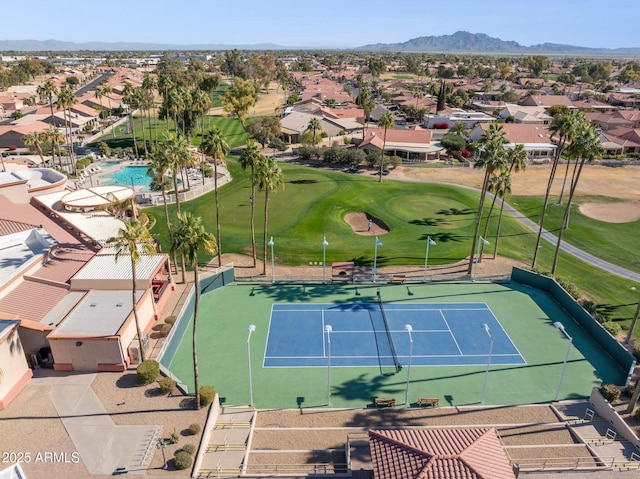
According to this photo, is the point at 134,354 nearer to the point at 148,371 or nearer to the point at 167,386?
the point at 148,371

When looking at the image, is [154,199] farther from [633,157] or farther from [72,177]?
[633,157]

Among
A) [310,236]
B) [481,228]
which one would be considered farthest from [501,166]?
[310,236]

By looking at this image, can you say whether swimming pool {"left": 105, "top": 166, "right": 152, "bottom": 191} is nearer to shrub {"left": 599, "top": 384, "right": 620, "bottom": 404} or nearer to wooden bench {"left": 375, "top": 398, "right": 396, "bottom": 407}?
wooden bench {"left": 375, "top": 398, "right": 396, "bottom": 407}

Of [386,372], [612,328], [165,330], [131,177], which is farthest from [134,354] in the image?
[131,177]

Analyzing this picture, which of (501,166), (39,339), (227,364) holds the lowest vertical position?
(227,364)

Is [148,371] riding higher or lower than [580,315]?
higher
